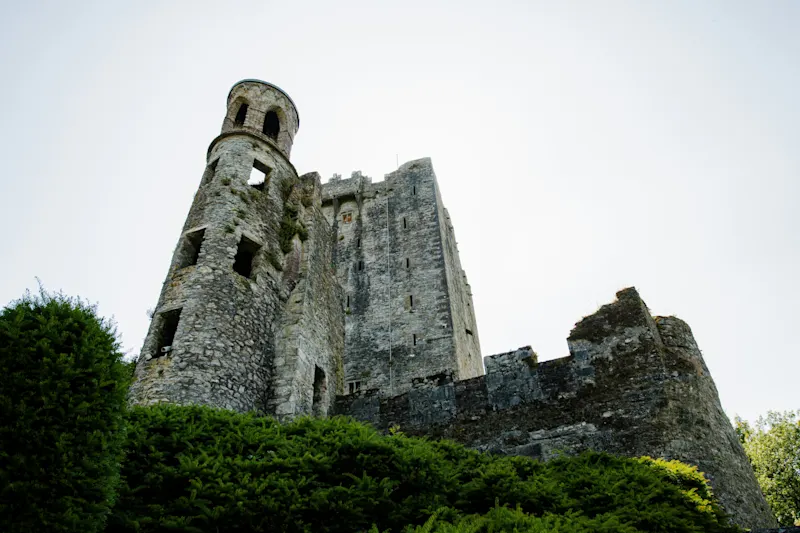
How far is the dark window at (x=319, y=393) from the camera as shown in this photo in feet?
41.0

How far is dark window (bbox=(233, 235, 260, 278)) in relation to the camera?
503 inches

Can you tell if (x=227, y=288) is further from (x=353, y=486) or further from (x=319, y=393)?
(x=353, y=486)

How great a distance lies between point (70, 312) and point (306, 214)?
9959 mm

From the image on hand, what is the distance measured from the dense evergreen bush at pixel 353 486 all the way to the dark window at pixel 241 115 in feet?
33.3

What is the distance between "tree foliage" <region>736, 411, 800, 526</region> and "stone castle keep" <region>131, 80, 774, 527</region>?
14456mm

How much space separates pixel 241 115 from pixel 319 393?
8.39 meters

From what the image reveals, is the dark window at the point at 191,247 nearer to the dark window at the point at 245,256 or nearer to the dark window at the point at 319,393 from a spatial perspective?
the dark window at the point at 245,256

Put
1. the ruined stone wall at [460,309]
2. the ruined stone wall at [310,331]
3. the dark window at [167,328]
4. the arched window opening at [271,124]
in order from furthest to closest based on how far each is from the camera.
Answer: the ruined stone wall at [460,309] → the arched window opening at [271,124] → the ruined stone wall at [310,331] → the dark window at [167,328]

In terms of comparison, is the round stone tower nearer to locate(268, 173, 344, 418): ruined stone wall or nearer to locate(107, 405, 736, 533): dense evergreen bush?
locate(268, 173, 344, 418): ruined stone wall

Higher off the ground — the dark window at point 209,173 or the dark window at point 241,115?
the dark window at point 241,115

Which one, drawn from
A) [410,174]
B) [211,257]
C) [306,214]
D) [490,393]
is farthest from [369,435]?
[410,174]

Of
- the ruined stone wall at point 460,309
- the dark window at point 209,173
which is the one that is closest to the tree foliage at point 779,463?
the ruined stone wall at point 460,309

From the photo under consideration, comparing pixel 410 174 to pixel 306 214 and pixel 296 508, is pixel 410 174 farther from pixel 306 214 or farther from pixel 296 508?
pixel 296 508

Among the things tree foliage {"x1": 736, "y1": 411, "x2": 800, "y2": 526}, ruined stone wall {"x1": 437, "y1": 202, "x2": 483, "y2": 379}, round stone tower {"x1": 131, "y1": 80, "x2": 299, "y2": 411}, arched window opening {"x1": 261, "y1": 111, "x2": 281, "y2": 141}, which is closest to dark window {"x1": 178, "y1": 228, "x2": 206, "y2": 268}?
round stone tower {"x1": 131, "y1": 80, "x2": 299, "y2": 411}
